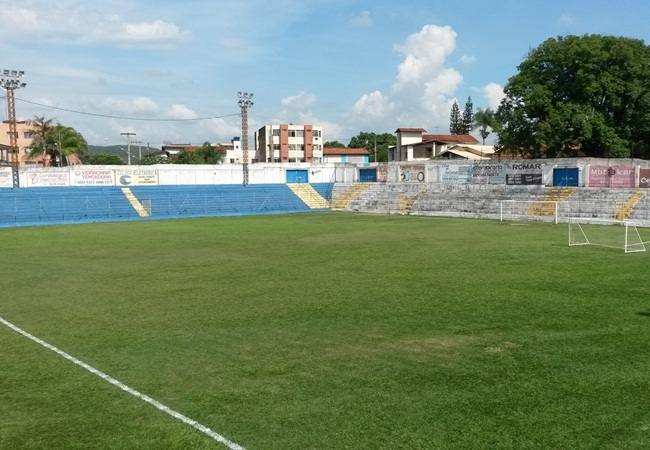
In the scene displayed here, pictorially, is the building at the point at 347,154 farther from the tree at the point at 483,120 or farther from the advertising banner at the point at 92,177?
the advertising banner at the point at 92,177

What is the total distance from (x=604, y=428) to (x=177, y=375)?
216 inches

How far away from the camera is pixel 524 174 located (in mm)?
42031

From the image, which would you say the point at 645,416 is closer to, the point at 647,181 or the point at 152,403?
the point at 152,403

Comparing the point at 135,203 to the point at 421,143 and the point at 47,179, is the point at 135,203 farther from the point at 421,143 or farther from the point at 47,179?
the point at 421,143

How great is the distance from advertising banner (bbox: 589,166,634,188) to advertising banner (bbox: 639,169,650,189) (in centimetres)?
46

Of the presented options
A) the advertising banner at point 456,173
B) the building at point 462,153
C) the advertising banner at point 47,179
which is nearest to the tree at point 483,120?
the building at point 462,153

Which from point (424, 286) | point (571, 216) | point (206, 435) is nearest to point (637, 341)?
point (424, 286)

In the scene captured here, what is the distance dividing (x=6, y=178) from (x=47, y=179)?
3.11 metres

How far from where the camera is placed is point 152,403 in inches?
277

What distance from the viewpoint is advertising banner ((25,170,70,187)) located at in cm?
4744

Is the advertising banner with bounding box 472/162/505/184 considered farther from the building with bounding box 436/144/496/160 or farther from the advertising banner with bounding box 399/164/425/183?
the building with bounding box 436/144/496/160

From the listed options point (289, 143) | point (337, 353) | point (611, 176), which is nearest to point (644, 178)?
point (611, 176)

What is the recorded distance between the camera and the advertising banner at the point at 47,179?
4744 centimetres

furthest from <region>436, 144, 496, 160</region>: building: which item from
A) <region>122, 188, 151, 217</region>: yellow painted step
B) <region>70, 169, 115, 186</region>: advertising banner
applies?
<region>70, 169, 115, 186</region>: advertising banner
